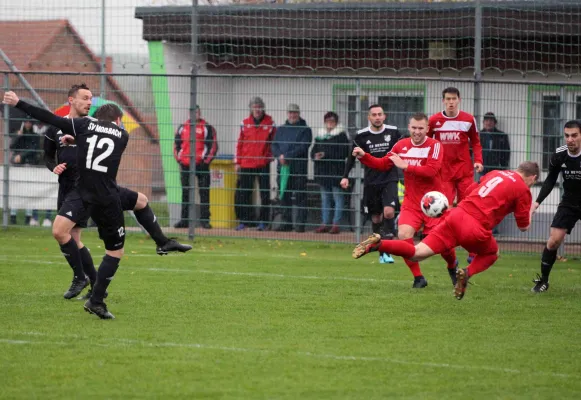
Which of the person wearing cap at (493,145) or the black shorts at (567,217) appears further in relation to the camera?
the person wearing cap at (493,145)

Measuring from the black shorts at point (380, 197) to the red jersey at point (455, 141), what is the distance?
1.01 meters

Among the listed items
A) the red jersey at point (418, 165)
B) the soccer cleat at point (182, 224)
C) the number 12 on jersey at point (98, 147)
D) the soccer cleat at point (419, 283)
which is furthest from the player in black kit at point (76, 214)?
the soccer cleat at point (182, 224)

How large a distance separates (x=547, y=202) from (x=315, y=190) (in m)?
3.69

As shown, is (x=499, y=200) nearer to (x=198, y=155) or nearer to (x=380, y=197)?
(x=380, y=197)

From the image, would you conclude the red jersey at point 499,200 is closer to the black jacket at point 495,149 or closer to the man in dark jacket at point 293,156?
the black jacket at point 495,149

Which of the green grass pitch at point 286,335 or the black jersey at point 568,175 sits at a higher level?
the black jersey at point 568,175

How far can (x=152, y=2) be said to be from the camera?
1677 cm

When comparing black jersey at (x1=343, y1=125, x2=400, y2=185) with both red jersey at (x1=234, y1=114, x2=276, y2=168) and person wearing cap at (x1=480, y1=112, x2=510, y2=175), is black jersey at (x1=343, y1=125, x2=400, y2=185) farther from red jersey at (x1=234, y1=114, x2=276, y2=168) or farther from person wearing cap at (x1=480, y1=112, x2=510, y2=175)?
red jersey at (x1=234, y1=114, x2=276, y2=168)

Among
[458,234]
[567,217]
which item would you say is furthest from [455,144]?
[458,234]

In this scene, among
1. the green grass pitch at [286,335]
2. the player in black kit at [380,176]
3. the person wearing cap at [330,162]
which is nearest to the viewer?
the green grass pitch at [286,335]

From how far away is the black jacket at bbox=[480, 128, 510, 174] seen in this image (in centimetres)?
1532

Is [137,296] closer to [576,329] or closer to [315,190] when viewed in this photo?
[576,329]

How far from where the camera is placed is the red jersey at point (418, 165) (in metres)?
11.2

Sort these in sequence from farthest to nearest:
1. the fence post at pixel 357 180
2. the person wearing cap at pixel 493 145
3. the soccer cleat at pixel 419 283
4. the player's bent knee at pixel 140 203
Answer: the fence post at pixel 357 180
the person wearing cap at pixel 493 145
the soccer cleat at pixel 419 283
the player's bent knee at pixel 140 203
